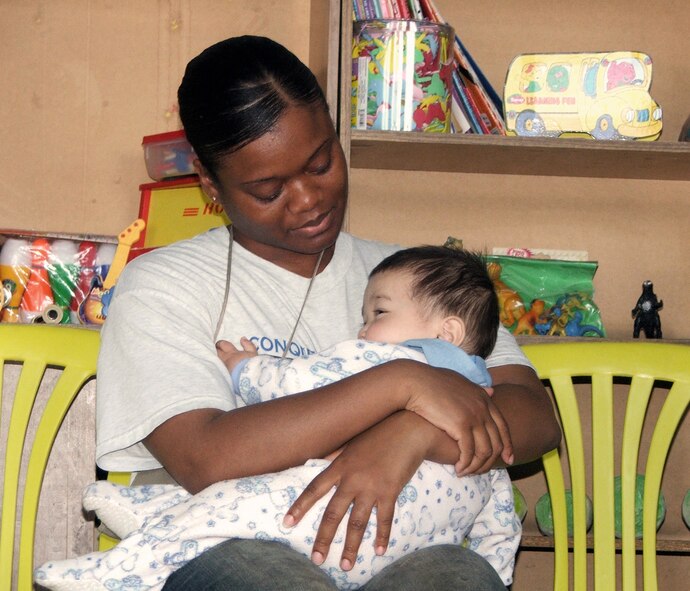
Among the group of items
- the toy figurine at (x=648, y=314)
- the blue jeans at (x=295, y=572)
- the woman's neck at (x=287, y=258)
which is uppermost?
the woman's neck at (x=287, y=258)

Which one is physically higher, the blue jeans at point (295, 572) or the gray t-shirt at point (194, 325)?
the gray t-shirt at point (194, 325)

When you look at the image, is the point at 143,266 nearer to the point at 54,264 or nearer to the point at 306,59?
the point at 54,264

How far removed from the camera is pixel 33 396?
180 centimetres

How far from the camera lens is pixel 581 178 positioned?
2697 mm

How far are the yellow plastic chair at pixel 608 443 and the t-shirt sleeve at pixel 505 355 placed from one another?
193mm

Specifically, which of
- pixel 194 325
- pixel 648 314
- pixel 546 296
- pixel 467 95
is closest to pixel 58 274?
pixel 194 325

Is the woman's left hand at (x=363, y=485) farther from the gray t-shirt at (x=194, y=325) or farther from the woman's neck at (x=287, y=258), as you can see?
the woman's neck at (x=287, y=258)

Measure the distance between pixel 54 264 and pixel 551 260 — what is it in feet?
3.95

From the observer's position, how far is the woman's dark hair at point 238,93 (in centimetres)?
151

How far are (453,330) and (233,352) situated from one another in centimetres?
35

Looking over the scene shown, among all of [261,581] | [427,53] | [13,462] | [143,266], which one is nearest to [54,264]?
[13,462]

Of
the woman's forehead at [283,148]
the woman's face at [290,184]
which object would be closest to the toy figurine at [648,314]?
the woman's face at [290,184]

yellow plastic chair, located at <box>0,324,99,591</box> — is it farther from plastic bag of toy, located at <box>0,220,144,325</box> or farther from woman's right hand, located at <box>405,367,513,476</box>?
woman's right hand, located at <box>405,367,513,476</box>

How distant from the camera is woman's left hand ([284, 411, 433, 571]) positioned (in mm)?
1250
